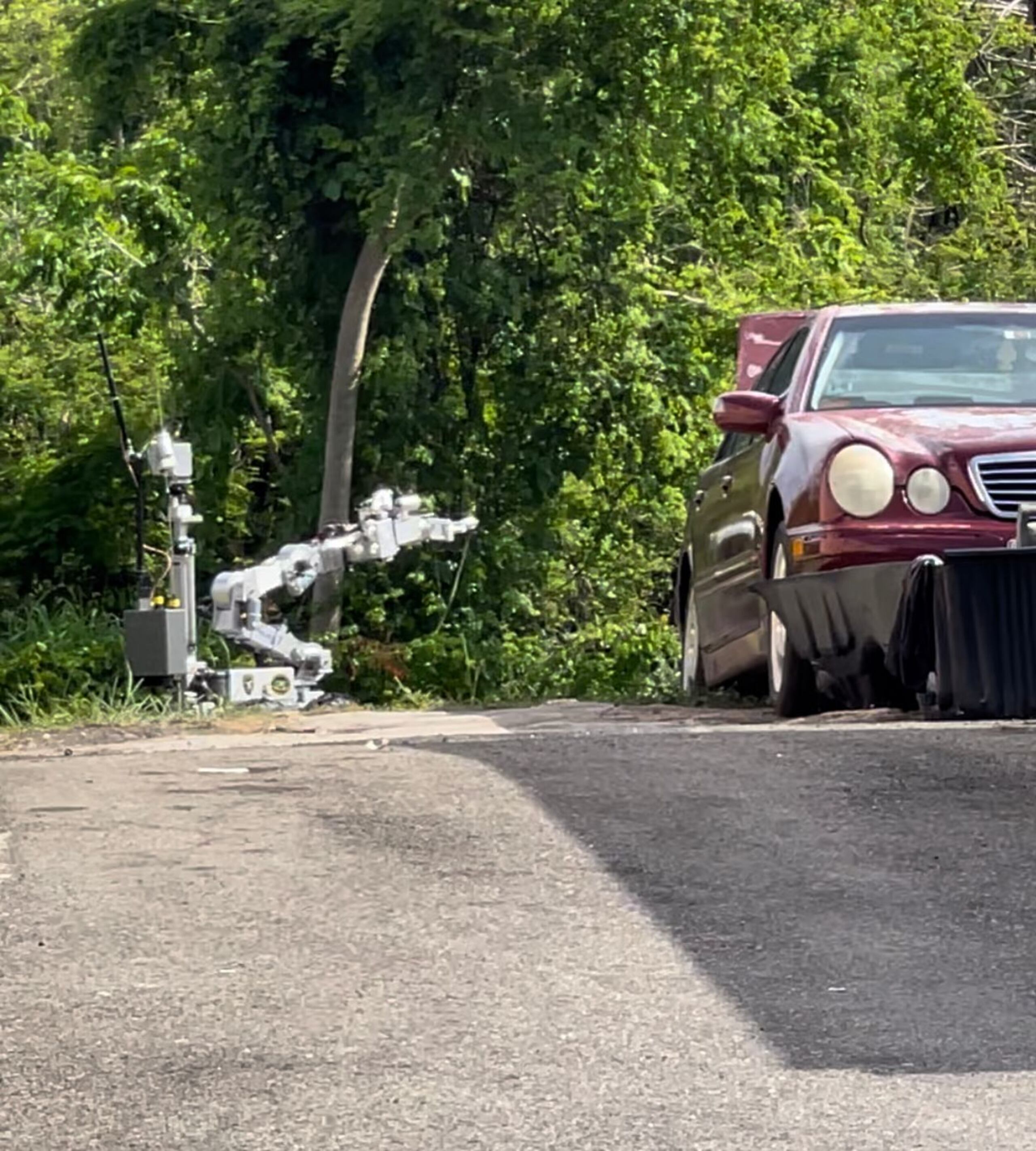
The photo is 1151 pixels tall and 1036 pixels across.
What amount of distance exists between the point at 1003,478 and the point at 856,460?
1.67 feet

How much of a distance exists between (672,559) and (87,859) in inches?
752

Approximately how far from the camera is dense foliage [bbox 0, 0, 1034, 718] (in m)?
21.2

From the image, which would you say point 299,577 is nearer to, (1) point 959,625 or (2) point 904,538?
(2) point 904,538

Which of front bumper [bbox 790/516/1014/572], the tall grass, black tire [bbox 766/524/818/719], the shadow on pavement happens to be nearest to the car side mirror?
black tire [bbox 766/524/818/719]

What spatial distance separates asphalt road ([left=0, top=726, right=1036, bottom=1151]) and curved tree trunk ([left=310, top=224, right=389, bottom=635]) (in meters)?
13.5

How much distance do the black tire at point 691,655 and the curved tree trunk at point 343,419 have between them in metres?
9.53

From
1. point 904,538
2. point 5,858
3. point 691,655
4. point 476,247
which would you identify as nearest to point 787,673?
point 904,538

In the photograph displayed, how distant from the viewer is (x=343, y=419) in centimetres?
2220

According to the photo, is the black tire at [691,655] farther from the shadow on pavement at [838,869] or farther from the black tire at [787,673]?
the shadow on pavement at [838,869]

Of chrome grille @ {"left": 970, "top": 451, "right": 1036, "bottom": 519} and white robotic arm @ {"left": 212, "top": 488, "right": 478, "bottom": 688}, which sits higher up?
chrome grille @ {"left": 970, "top": 451, "right": 1036, "bottom": 519}

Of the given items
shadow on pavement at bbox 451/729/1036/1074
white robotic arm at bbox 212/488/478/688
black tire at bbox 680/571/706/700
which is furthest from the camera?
white robotic arm at bbox 212/488/478/688

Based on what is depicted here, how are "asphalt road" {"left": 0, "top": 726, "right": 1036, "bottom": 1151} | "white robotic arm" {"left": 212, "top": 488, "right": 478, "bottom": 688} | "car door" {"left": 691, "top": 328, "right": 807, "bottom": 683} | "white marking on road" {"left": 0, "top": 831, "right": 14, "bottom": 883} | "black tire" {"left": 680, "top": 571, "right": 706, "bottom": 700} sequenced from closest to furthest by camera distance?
"asphalt road" {"left": 0, "top": 726, "right": 1036, "bottom": 1151}, "white marking on road" {"left": 0, "top": 831, "right": 14, "bottom": 883}, "car door" {"left": 691, "top": 328, "right": 807, "bottom": 683}, "black tire" {"left": 680, "top": 571, "right": 706, "bottom": 700}, "white robotic arm" {"left": 212, "top": 488, "right": 478, "bottom": 688}

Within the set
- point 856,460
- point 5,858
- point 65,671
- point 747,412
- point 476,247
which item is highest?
point 476,247

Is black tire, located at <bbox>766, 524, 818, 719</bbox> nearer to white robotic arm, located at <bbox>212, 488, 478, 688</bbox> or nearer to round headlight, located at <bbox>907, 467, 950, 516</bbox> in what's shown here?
round headlight, located at <bbox>907, 467, 950, 516</bbox>
